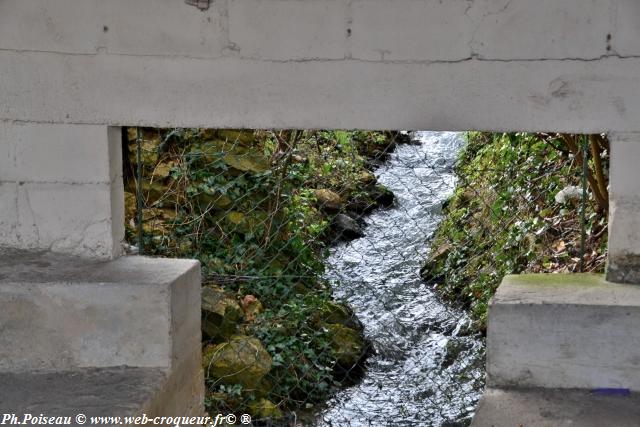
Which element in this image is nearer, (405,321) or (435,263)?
(435,263)

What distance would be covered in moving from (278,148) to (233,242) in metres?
0.64

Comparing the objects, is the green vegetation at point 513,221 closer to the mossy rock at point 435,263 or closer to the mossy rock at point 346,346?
the mossy rock at point 435,263

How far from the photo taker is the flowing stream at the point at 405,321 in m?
5.18

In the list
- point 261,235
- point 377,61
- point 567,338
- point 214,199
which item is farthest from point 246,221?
point 567,338

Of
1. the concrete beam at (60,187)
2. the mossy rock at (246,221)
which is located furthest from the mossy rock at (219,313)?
the concrete beam at (60,187)

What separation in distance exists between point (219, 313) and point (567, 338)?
2.64 metres

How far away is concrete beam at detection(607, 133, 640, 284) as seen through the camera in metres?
2.97

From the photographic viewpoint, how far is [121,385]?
9.60 ft

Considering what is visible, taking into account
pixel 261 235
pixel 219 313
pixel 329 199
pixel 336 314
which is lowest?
pixel 336 314

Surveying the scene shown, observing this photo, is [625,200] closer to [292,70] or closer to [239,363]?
[292,70]

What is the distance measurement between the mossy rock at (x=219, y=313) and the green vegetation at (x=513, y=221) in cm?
140

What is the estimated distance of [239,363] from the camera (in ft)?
16.8

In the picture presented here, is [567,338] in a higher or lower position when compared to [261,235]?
lower

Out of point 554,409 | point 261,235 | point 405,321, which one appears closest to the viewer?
point 554,409
